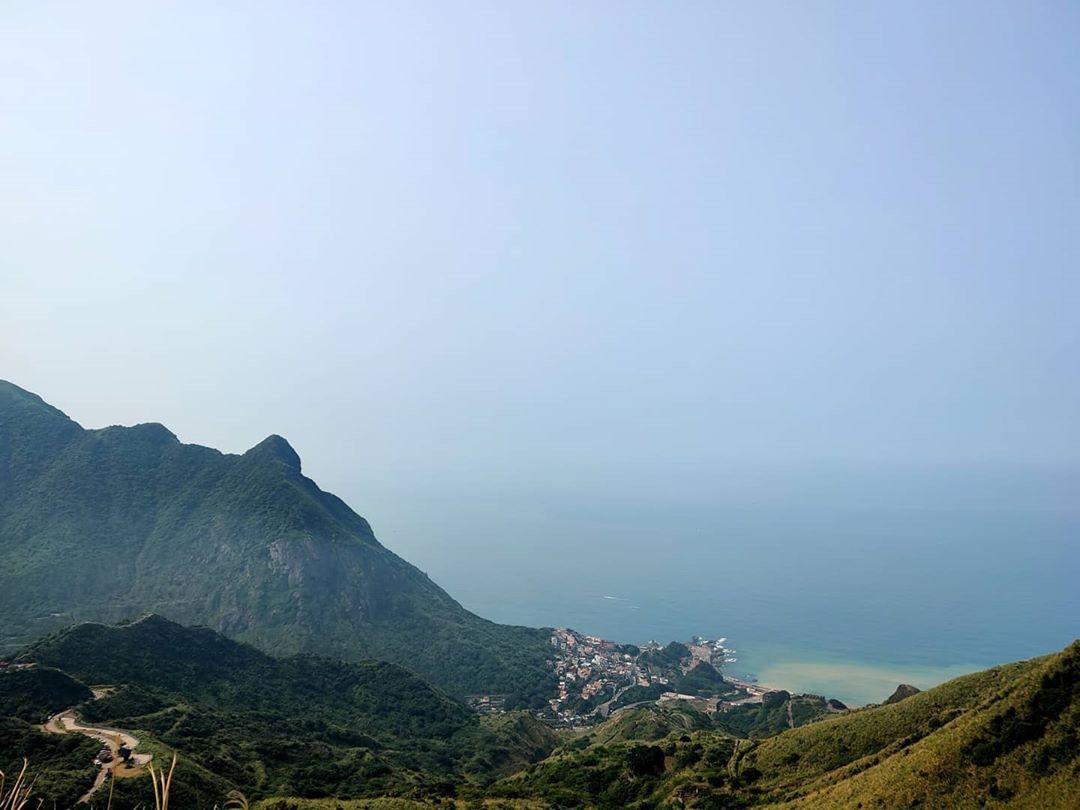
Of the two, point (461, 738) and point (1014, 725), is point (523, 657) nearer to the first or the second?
point (461, 738)

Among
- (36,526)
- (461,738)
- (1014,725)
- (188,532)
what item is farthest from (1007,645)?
(36,526)

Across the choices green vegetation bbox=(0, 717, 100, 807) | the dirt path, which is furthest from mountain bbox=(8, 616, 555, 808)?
the dirt path

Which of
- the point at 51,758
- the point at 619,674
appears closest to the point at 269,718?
the point at 51,758

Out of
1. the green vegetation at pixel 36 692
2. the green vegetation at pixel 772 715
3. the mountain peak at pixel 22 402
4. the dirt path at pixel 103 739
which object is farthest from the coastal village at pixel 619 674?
the mountain peak at pixel 22 402

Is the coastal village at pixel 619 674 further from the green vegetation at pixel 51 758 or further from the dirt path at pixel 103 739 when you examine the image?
the green vegetation at pixel 51 758

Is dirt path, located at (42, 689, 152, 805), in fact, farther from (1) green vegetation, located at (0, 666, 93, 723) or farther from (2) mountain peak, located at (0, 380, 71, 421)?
(2) mountain peak, located at (0, 380, 71, 421)

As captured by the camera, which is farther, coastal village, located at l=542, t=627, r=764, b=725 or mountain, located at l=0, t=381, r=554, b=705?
mountain, located at l=0, t=381, r=554, b=705
